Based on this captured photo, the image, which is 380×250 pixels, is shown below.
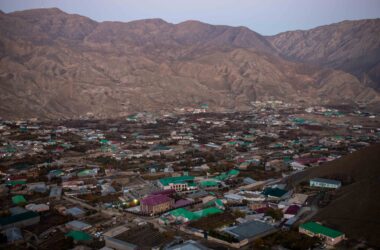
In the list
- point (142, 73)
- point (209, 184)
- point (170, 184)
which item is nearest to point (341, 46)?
point (142, 73)

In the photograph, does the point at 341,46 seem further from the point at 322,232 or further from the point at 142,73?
the point at 322,232

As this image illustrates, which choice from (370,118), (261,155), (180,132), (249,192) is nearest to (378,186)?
(249,192)

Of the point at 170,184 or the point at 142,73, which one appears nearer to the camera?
the point at 170,184

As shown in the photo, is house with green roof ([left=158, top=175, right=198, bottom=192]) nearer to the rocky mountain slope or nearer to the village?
the village

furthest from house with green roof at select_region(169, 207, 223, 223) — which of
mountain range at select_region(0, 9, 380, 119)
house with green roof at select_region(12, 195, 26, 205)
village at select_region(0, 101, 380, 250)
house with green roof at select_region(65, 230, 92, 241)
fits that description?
mountain range at select_region(0, 9, 380, 119)

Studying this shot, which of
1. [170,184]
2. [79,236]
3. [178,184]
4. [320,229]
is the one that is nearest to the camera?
[320,229]

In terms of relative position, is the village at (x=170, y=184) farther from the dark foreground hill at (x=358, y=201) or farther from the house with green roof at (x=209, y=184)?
the dark foreground hill at (x=358, y=201)
